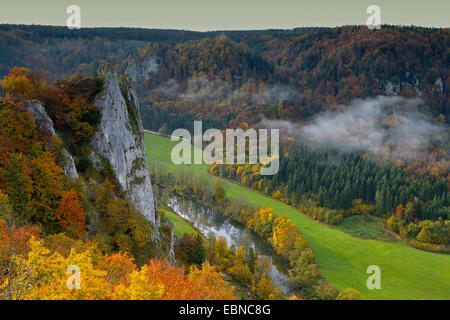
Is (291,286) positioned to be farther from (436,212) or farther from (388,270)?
(436,212)

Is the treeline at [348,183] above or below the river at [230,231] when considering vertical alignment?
above

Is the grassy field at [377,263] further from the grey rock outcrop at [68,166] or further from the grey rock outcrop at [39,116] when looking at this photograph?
the grey rock outcrop at [39,116]

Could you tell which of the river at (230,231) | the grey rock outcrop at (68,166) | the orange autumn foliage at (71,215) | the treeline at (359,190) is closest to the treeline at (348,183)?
the treeline at (359,190)

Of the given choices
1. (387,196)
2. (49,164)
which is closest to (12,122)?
(49,164)

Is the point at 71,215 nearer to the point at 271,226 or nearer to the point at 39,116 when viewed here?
the point at 39,116

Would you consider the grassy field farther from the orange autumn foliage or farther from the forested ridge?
the orange autumn foliage

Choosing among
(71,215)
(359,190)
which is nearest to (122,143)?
(71,215)

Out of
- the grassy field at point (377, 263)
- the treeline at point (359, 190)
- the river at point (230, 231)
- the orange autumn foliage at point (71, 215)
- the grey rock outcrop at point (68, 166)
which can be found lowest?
the grassy field at point (377, 263)
